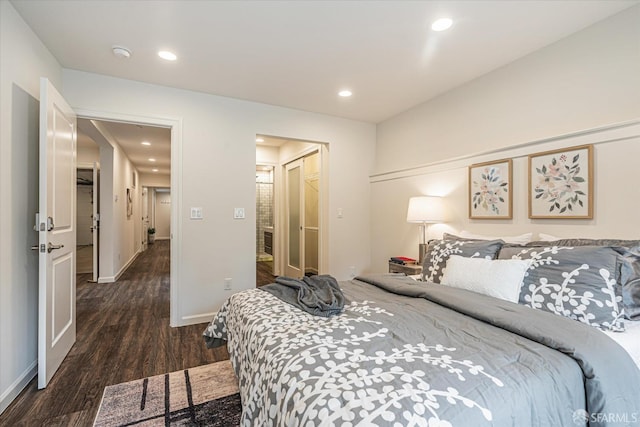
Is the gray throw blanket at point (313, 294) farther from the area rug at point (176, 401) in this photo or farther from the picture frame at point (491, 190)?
the picture frame at point (491, 190)

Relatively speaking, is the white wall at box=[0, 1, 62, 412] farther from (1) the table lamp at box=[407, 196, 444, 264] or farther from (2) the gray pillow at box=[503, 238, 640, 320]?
(2) the gray pillow at box=[503, 238, 640, 320]

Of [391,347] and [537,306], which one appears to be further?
[537,306]

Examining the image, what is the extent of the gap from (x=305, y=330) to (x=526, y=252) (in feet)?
5.02

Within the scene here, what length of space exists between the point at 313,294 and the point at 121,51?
8.11 ft

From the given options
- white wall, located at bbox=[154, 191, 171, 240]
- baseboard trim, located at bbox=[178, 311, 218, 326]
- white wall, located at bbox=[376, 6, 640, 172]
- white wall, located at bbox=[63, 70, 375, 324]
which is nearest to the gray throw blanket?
white wall, located at bbox=[63, 70, 375, 324]

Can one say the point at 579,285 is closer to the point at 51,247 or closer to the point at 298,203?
the point at 51,247

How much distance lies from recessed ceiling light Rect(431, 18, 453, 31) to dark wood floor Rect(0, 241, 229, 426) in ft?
9.86

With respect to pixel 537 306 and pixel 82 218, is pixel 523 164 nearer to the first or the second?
pixel 537 306

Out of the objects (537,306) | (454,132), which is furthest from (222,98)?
(537,306)

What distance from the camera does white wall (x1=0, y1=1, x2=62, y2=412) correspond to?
1.82 metres

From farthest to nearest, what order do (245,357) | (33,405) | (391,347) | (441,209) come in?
(441,209)
(33,405)
(245,357)
(391,347)

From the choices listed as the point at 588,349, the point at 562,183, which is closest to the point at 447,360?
the point at 588,349

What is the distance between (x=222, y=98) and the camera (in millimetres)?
3377

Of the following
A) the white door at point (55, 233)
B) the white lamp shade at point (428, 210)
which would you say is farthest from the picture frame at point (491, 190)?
the white door at point (55, 233)
